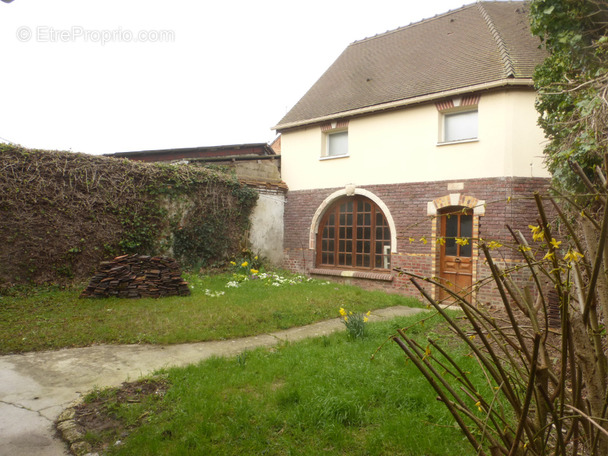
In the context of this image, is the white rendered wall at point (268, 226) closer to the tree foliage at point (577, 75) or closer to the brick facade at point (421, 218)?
the brick facade at point (421, 218)

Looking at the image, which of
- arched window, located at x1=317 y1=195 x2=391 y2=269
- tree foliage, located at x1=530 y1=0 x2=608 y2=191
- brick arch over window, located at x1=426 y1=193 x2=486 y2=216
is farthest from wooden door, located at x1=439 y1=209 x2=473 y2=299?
tree foliage, located at x1=530 y1=0 x2=608 y2=191

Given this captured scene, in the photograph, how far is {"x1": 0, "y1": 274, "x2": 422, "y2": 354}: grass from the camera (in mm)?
5750

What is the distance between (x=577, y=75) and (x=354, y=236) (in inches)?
286

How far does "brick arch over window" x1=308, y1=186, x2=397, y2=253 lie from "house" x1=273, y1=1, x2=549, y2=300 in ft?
0.12

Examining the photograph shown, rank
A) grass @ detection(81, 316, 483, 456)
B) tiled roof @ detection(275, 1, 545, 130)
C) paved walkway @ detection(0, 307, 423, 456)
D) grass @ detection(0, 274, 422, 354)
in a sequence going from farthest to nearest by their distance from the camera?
tiled roof @ detection(275, 1, 545, 130)
grass @ detection(0, 274, 422, 354)
paved walkway @ detection(0, 307, 423, 456)
grass @ detection(81, 316, 483, 456)

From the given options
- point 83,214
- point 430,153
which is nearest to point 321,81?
point 430,153

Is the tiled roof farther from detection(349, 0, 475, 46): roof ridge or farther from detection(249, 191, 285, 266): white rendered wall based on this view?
detection(249, 191, 285, 266): white rendered wall

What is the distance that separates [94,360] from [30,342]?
1301 millimetres

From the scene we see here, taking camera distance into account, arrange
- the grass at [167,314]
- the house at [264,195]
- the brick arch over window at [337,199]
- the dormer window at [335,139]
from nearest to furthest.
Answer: the grass at [167,314] → the brick arch over window at [337,199] → the dormer window at [335,139] → the house at [264,195]

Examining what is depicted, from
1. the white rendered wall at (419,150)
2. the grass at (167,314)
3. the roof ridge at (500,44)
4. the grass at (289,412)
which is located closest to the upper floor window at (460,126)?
the white rendered wall at (419,150)

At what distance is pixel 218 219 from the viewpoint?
12125 mm

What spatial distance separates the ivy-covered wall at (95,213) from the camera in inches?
331

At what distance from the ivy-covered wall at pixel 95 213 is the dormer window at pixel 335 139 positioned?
3453 millimetres

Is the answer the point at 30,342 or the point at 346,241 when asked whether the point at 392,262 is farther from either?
the point at 30,342
